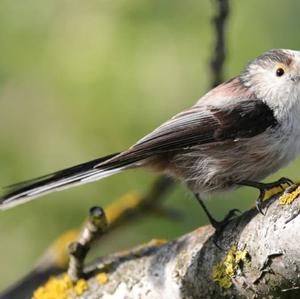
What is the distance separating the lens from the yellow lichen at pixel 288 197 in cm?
291

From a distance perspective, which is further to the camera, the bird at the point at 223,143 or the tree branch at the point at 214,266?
the bird at the point at 223,143

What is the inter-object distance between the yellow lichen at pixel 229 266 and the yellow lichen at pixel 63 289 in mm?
889

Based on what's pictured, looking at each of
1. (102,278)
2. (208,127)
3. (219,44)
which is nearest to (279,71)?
(219,44)

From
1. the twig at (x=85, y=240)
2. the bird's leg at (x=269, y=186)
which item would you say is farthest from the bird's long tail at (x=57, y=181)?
the bird's leg at (x=269, y=186)

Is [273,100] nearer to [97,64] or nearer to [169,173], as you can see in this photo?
[169,173]

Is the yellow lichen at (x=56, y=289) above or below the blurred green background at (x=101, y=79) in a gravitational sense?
below

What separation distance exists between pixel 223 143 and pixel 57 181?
912mm

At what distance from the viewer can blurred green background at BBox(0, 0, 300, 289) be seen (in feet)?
16.6

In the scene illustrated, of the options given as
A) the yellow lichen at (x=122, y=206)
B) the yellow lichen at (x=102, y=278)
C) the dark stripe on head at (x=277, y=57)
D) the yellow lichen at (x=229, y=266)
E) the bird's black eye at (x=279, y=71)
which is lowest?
the yellow lichen at (x=229, y=266)

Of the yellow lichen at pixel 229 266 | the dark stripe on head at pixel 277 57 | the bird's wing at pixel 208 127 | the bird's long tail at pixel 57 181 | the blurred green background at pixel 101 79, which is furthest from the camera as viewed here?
the blurred green background at pixel 101 79

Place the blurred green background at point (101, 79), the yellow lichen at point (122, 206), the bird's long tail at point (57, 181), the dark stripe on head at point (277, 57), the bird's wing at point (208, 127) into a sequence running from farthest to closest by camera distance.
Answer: the blurred green background at point (101, 79), the yellow lichen at point (122, 206), the dark stripe on head at point (277, 57), the bird's wing at point (208, 127), the bird's long tail at point (57, 181)

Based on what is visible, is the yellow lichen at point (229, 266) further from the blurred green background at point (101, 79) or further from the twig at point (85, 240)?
the blurred green background at point (101, 79)

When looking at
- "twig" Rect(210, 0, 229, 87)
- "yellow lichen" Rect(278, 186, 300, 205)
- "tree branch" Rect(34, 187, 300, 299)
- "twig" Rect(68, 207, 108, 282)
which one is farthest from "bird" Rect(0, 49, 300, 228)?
"yellow lichen" Rect(278, 186, 300, 205)

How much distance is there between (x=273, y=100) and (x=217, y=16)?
0.55m
